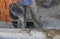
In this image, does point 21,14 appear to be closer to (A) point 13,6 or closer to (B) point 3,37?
(A) point 13,6

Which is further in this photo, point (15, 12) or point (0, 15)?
point (0, 15)

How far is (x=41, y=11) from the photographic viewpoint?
1698 millimetres

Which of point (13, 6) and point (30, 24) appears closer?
point (13, 6)

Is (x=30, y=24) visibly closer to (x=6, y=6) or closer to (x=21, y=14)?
(x=21, y=14)

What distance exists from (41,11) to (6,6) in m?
0.46

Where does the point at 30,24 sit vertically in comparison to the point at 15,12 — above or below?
below

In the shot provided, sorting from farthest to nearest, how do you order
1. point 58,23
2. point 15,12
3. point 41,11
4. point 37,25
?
point 41,11 < point 58,23 < point 37,25 < point 15,12

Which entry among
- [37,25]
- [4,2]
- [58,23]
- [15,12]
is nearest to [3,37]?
[15,12]

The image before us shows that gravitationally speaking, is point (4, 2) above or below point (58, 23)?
above

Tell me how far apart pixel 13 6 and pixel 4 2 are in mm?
966

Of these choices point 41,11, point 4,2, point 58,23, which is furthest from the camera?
point 4,2

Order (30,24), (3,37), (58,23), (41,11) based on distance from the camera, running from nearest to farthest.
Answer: (3,37) → (30,24) → (58,23) → (41,11)

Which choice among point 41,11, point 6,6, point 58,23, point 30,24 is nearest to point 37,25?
point 30,24

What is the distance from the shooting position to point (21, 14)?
3.24 ft
